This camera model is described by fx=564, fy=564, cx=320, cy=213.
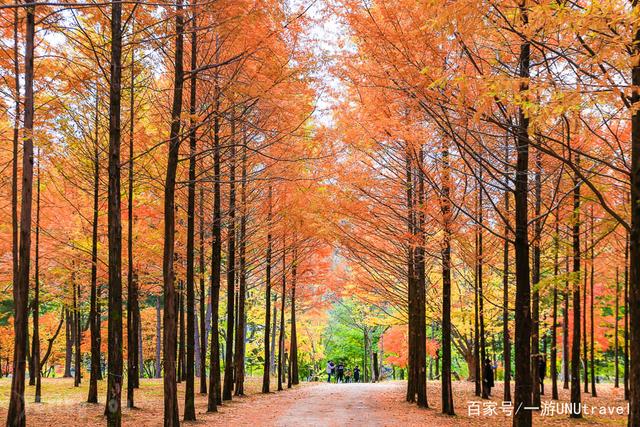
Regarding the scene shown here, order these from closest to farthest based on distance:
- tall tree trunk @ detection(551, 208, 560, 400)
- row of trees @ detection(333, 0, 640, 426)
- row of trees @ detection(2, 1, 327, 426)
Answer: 1. row of trees @ detection(333, 0, 640, 426)
2. row of trees @ detection(2, 1, 327, 426)
3. tall tree trunk @ detection(551, 208, 560, 400)

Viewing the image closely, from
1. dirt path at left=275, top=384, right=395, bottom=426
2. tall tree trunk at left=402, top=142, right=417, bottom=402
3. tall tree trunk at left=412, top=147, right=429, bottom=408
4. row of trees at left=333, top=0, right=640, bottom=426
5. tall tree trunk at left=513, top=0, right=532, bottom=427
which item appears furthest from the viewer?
tall tree trunk at left=412, top=147, right=429, bottom=408

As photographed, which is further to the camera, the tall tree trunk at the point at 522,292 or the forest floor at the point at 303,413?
Answer: the forest floor at the point at 303,413

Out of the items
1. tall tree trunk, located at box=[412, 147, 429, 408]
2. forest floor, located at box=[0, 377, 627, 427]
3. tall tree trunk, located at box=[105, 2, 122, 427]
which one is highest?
tall tree trunk, located at box=[105, 2, 122, 427]

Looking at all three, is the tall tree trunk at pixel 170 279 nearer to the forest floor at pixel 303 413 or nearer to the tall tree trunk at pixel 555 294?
the forest floor at pixel 303 413

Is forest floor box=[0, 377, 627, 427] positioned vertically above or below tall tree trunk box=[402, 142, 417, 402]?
below

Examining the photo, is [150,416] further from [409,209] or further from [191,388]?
[409,209]

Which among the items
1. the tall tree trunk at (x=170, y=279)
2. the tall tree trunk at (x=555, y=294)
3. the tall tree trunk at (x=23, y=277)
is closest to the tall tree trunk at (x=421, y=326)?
the tall tree trunk at (x=555, y=294)

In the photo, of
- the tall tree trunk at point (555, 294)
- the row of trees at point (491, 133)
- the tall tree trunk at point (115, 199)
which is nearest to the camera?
the row of trees at point (491, 133)

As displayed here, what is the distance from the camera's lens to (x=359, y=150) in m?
Answer: 13.7

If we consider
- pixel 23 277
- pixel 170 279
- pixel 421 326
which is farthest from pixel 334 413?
pixel 23 277

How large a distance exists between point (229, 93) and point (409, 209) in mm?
5996

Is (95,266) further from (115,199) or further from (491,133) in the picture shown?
(491,133)

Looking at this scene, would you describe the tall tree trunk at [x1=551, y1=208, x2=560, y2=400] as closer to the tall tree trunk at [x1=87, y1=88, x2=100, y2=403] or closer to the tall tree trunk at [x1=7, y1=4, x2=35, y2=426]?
the tall tree trunk at [x1=7, y1=4, x2=35, y2=426]

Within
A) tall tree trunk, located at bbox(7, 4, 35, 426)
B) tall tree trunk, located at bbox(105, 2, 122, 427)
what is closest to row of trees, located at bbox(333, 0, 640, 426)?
tall tree trunk, located at bbox(105, 2, 122, 427)
